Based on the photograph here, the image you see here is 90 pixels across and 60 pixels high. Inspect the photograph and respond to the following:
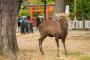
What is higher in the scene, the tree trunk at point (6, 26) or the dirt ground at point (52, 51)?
the tree trunk at point (6, 26)

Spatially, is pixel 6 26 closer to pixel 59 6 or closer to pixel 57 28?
pixel 57 28

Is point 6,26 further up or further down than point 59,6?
further up

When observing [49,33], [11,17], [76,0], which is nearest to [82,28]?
[76,0]

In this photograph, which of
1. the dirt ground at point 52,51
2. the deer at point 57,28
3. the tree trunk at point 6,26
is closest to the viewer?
the tree trunk at point 6,26

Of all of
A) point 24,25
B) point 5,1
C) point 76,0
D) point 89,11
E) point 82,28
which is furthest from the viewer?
point 76,0

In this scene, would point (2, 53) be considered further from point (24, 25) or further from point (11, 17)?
point (24, 25)

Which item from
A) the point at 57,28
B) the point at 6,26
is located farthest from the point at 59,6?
the point at 6,26

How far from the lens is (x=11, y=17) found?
13.0m

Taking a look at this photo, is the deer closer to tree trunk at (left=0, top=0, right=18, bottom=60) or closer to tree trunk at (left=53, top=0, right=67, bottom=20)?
tree trunk at (left=0, top=0, right=18, bottom=60)

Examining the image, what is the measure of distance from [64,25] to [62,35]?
47 cm

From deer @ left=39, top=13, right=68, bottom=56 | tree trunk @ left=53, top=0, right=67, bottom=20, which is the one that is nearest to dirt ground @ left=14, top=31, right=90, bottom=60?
deer @ left=39, top=13, right=68, bottom=56

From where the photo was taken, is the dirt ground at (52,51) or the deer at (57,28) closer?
the dirt ground at (52,51)

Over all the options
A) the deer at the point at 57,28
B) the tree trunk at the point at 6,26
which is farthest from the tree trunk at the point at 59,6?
the tree trunk at the point at 6,26

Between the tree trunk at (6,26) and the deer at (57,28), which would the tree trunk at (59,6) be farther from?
the tree trunk at (6,26)
